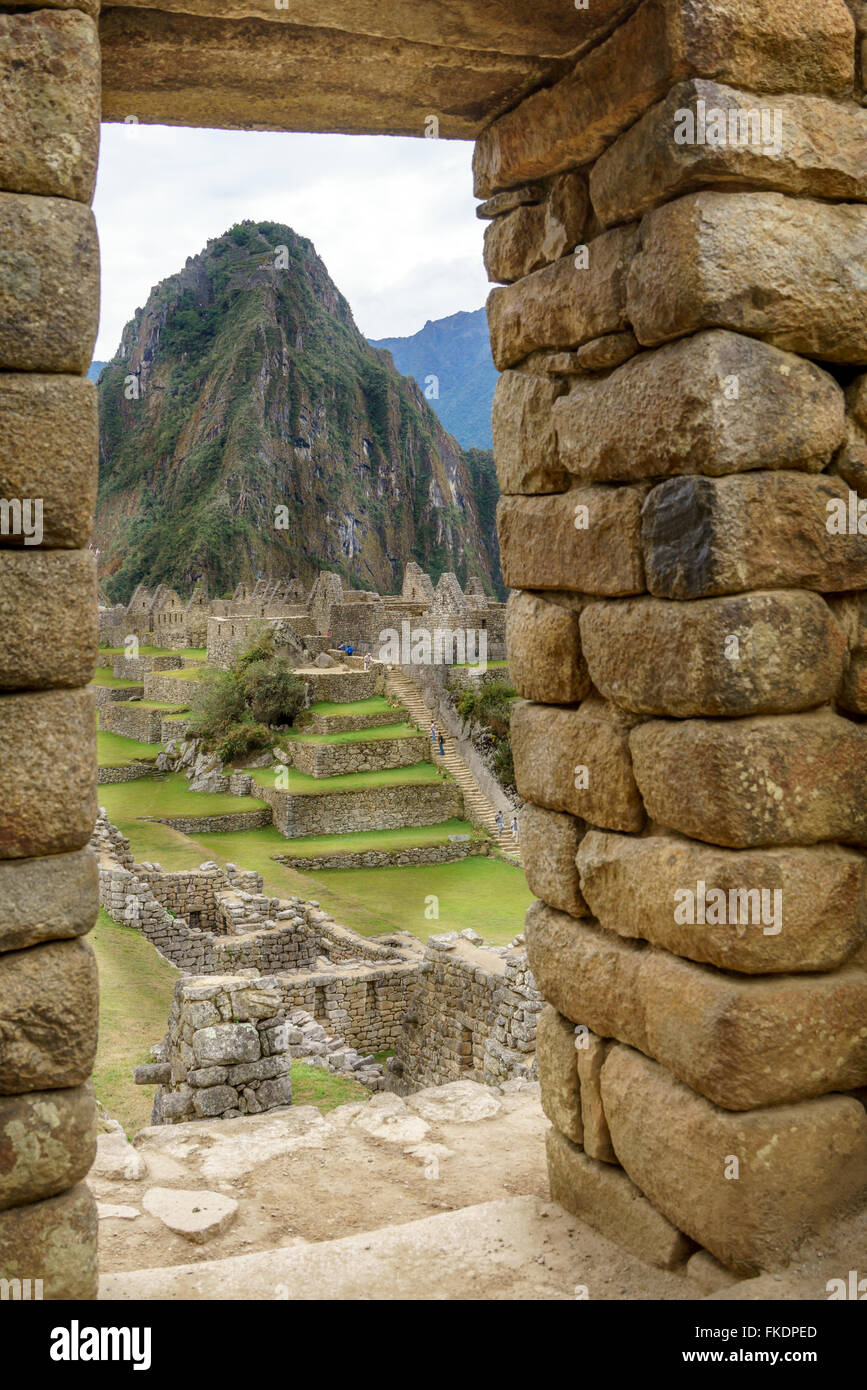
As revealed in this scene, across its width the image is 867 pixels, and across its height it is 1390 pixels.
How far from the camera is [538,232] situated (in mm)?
4059

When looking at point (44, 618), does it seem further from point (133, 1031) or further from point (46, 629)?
point (133, 1031)

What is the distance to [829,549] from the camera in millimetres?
3180

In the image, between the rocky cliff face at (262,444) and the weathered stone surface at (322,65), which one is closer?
the weathered stone surface at (322,65)

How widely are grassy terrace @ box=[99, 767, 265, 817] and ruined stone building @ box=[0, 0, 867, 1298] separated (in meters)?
21.2

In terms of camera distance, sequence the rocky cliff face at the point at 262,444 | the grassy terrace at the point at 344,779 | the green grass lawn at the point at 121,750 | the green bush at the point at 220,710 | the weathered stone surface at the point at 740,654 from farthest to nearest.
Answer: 1. the rocky cliff face at the point at 262,444
2. the green grass lawn at the point at 121,750
3. the green bush at the point at 220,710
4. the grassy terrace at the point at 344,779
5. the weathered stone surface at the point at 740,654

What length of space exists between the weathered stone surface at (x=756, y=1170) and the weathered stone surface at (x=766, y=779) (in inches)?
30.0

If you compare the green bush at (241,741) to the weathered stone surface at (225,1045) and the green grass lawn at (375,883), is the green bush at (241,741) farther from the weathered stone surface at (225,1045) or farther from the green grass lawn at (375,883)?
the weathered stone surface at (225,1045)

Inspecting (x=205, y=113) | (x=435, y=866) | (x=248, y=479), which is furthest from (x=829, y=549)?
(x=248, y=479)

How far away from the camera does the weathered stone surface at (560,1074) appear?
3920 millimetres

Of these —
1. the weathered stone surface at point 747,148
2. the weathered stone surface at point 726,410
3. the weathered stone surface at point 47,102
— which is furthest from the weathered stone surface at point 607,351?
the weathered stone surface at point 47,102

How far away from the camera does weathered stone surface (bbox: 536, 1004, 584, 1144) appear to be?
3.92 m

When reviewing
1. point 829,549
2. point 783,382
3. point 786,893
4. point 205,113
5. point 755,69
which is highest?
point 205,113
